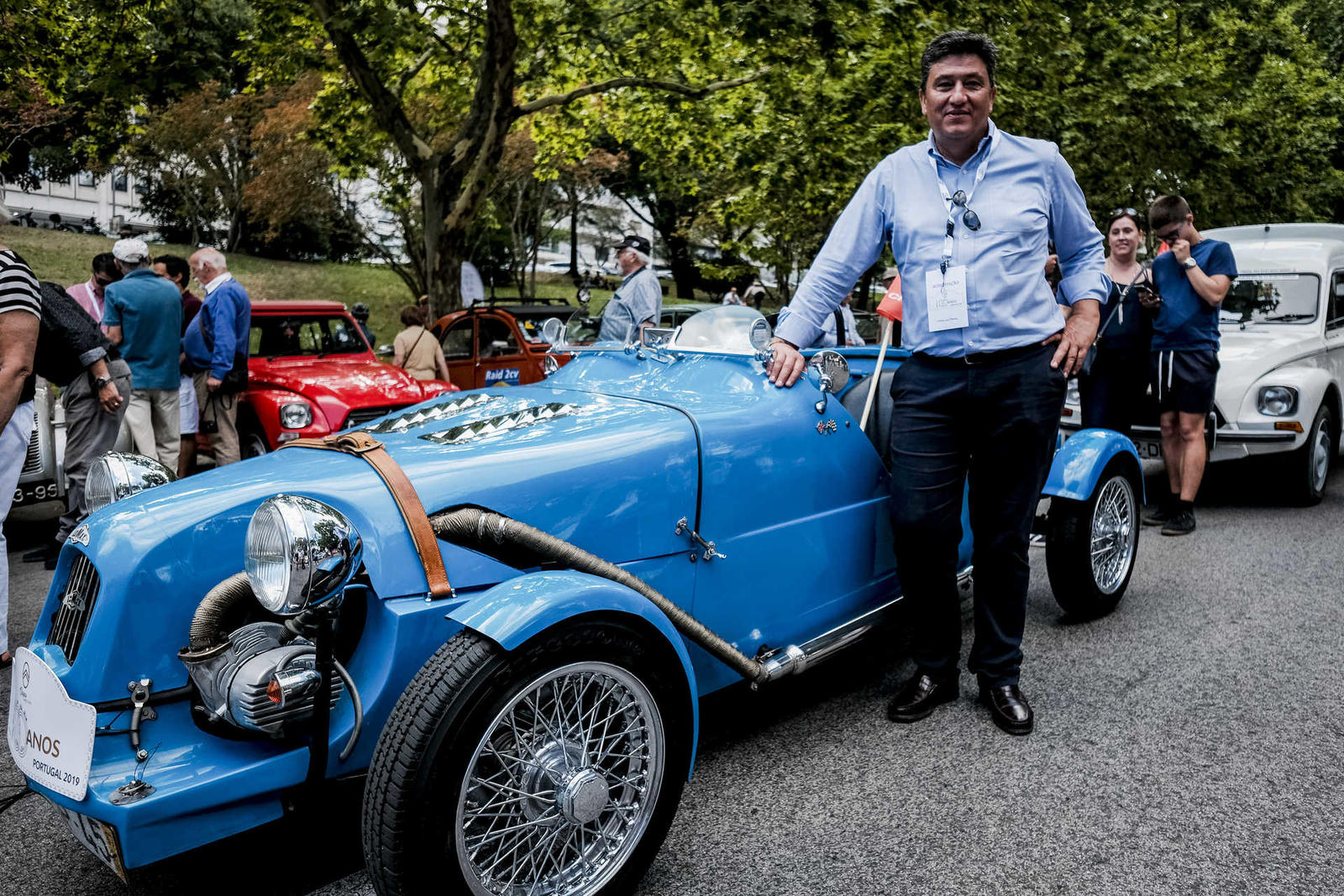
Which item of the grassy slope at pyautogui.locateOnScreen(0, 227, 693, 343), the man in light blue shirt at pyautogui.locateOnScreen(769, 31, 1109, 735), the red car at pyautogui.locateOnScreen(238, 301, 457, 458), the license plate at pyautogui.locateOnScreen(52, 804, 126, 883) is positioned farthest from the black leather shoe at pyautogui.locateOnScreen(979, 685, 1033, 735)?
the grassy slope at pyautogui.locateOnScreen(0, 227, 693, 343)

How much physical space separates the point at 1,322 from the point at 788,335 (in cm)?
292

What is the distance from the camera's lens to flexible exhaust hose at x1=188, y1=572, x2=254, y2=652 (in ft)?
7.60

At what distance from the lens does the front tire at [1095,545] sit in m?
4.32

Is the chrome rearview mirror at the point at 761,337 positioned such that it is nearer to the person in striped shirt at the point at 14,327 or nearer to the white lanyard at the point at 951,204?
the white lanyard at the point at 951,204

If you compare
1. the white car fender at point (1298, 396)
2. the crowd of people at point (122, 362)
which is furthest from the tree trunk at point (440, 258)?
the white car fender at point (1298, 396)

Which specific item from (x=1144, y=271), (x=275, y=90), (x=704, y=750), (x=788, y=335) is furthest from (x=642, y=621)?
(x=275, y=90)

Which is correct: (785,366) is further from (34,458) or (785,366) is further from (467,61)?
(467,61)

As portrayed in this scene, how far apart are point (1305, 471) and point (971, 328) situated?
206 inches

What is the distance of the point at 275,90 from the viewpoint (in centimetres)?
2220

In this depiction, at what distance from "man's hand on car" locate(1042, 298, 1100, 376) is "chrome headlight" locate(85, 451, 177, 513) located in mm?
2855

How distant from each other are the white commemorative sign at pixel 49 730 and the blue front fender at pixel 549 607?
0.82 m

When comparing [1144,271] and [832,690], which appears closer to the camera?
[832,690]

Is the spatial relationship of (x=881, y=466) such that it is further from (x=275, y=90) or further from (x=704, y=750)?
(x=275, y=90)

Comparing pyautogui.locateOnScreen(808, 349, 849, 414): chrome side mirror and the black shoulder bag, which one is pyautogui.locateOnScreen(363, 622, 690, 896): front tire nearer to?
pyautogui.locateOnScreen(808, 349, 849, 414): chrome side mirror
